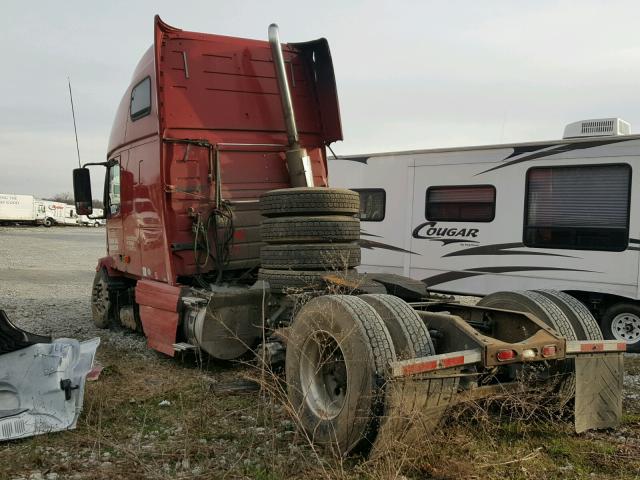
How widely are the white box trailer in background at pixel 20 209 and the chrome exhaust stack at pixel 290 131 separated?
53.0 meters

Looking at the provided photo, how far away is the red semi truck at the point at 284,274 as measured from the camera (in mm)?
3561

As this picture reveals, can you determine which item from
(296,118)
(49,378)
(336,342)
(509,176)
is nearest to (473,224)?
(509,176)

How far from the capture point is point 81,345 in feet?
17.4

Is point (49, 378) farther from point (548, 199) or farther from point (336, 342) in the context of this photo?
point (548, 199)

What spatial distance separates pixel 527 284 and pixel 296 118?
4.27 metres

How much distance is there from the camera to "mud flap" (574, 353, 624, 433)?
3.98m

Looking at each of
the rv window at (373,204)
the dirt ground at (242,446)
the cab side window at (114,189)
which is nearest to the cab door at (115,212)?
the cab side window at (114,189)

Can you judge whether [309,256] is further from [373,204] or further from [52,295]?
[52,295]

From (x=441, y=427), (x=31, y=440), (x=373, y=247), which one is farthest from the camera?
(x=373, y=247)

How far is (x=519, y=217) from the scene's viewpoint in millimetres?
8930

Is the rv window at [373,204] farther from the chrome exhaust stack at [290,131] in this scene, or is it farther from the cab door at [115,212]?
the cab door at [115,212]

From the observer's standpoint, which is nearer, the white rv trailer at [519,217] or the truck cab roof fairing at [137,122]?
the truck cab roof fairing at [137,122]

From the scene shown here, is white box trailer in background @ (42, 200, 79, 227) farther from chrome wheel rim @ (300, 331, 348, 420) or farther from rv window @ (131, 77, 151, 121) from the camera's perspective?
chrome wheel rim @ (300, 331, 348, 420)

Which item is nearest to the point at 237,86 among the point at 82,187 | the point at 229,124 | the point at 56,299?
the point at 229,124
